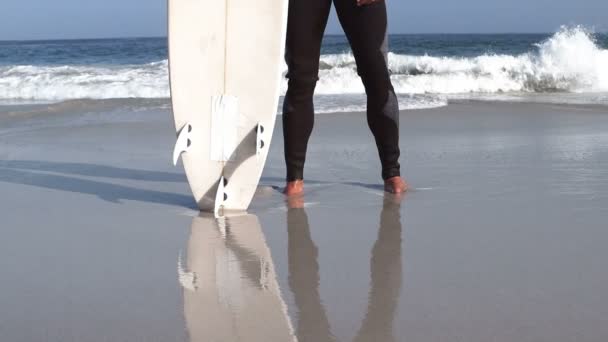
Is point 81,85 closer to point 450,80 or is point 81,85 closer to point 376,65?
point 450,80

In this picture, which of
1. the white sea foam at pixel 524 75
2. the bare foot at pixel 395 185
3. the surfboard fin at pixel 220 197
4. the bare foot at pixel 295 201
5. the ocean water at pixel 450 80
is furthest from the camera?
the white sea foam at pixel 524 75

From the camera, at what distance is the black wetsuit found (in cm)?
324

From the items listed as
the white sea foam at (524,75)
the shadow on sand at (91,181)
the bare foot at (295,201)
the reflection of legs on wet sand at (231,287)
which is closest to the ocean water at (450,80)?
the white sea foam at (524,75)

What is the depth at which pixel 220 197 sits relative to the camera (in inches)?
120

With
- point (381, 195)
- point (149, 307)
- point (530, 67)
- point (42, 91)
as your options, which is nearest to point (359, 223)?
point (381, 195)

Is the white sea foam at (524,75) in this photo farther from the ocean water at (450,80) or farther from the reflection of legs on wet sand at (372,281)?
the reflection of legs on wet sand at (372,281)

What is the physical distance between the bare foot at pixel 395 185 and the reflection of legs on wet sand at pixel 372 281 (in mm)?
313

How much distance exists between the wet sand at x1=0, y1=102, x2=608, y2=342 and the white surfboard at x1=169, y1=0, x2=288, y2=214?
0.15 m

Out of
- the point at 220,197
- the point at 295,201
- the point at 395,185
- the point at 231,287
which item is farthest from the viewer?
the point at 395,185

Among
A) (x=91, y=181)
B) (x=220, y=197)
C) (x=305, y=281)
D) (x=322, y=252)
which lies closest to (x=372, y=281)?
(x=305, y=281)

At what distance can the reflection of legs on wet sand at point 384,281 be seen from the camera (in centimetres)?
179

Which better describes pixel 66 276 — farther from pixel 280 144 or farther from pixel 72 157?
pixel 280 144

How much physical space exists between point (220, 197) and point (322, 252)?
69 cm

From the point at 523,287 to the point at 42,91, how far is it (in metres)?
9.54
